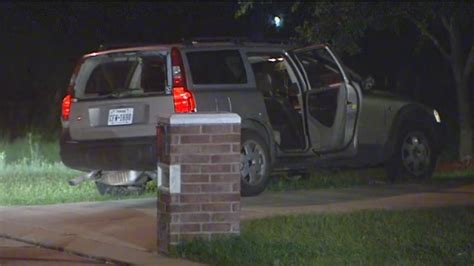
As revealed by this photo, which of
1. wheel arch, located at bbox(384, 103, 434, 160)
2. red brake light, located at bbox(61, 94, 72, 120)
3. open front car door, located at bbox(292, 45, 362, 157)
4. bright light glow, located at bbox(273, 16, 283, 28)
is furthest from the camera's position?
bright light glow, located at bbox(273, 16, 283, 28)

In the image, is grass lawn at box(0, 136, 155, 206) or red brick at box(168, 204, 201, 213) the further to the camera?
grass lawn at box(0, 136, 155, 206)

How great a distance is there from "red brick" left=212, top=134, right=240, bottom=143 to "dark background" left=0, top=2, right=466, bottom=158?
58.3 ft

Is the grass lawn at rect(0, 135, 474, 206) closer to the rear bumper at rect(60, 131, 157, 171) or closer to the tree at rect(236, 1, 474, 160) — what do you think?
the rear bumper at rect(60, 131, 157, 171)

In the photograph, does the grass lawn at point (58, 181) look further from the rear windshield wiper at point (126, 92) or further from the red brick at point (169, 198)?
the red brick at point (169, 198)

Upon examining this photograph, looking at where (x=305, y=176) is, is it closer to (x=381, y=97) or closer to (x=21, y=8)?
(x=381, y=97)

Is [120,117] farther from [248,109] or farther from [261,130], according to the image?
[261,130]

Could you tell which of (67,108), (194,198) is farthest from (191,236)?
(67,108)

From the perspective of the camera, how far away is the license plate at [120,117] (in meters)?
12.2

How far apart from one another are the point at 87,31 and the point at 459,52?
51.1ft

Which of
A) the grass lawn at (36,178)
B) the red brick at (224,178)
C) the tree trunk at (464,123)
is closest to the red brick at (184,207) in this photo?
the red brick at (224,178)

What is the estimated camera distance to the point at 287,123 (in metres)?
13.1

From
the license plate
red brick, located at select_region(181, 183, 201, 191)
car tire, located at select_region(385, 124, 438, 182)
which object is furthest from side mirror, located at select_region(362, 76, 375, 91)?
red brick, located at select_region(181, 183, 201, 191)

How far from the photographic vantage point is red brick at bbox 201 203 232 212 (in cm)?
950

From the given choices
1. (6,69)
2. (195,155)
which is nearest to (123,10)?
(6,69)
